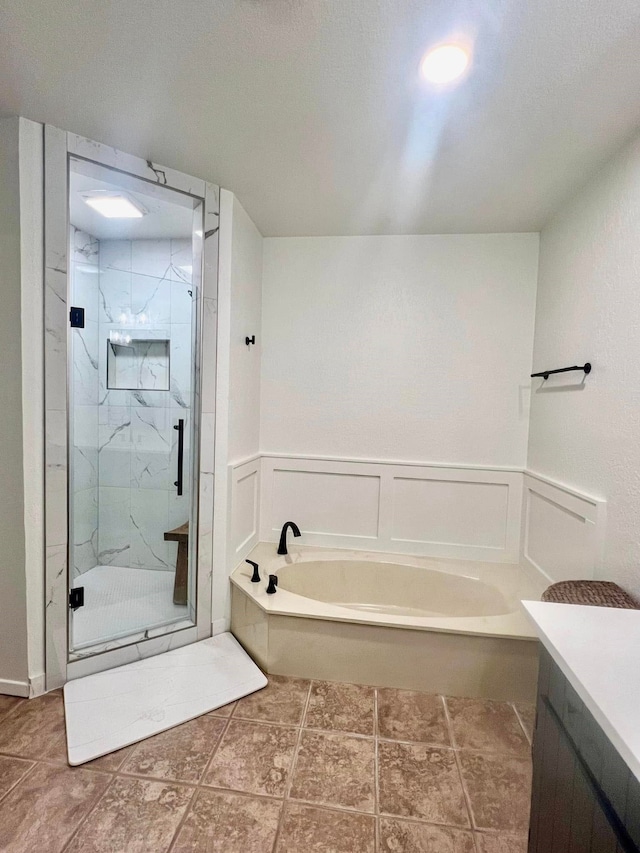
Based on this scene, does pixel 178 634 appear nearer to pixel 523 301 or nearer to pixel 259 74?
pixel 259 74

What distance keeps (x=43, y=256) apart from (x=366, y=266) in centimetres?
178

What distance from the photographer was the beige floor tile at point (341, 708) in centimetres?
166

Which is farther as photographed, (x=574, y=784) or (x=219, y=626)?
(x=219, y=626)

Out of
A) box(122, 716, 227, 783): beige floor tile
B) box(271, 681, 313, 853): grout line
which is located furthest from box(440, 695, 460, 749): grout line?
box(122, 716, 227, 783): beige floor tile

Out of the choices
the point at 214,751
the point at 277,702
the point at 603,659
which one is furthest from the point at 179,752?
the point at 603,659

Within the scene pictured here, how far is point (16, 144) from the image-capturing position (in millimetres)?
1568

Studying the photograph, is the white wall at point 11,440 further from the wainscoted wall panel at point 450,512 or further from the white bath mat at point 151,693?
the wainscoted wall panel at point 450,512

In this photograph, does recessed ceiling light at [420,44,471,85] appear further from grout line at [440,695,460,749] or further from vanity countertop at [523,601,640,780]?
grout line at [440,695,460,749]

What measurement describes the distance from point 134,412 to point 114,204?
1.36 m

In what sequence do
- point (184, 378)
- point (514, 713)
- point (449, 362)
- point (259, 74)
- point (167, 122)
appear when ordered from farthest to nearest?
point (184, 378) < point (449, 362) < point (514, 713) < point (167, 122) < point (259, 74)

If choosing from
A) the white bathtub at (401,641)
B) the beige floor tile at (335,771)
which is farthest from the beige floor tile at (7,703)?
the beige floor tile at (335,771)

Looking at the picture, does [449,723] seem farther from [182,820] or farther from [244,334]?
[244,334]

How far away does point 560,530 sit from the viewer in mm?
1992

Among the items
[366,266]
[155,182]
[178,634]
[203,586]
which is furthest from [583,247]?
[178,634]
